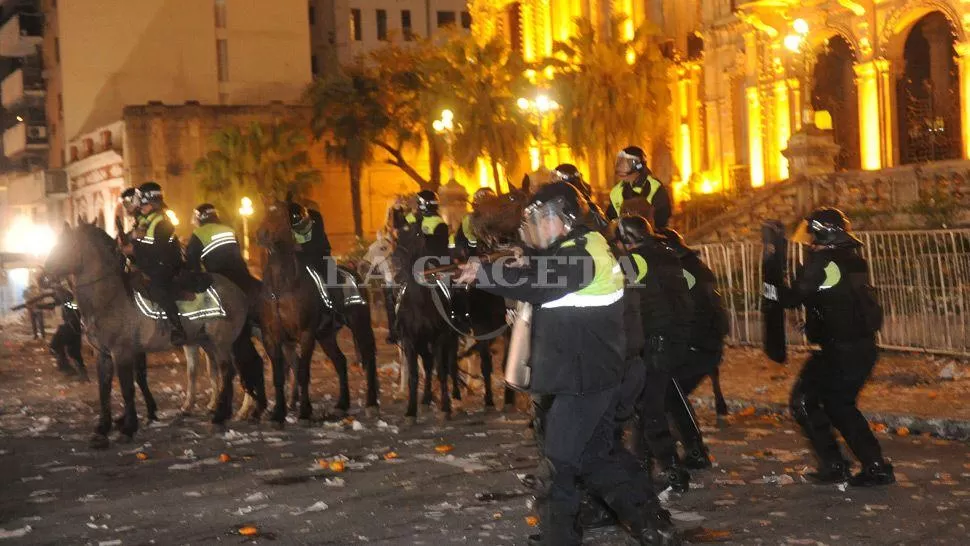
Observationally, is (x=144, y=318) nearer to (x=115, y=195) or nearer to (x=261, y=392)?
(x=261, y=392)

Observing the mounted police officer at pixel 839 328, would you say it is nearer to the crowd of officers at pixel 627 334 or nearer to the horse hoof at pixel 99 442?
the crowd of officers at pixel 627 334

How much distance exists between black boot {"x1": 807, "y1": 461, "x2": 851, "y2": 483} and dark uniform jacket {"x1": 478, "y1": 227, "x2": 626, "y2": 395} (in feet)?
9.88

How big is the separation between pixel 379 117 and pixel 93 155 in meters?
14.6

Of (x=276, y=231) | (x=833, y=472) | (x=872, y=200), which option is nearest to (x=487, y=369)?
(x=276, y=231)

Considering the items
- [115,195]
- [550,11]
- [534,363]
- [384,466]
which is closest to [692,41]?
[550,11]

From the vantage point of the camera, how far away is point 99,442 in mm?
12938

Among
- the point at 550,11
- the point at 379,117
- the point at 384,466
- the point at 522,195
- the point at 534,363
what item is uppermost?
the point at 550,11

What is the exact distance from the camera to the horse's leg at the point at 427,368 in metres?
14.4

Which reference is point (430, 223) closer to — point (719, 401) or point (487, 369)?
point (487, 369)

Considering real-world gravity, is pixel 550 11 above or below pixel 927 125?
above

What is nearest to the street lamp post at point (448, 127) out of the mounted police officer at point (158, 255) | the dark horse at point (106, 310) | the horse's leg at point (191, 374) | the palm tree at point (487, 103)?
the palm tree at point (487, 103)

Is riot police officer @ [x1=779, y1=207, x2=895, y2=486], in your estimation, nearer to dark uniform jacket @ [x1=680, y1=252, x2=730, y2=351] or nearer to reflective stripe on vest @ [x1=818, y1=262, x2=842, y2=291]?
reflective stripe on vest @ [x1=818, y1=262, x2=842, y2=291]

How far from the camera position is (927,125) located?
33344 millimetres

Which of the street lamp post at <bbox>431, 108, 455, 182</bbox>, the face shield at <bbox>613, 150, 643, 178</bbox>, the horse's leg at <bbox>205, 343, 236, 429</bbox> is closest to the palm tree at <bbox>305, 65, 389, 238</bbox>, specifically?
the street lamp post at <bbox>431, 108, 455, 182</bbox>
